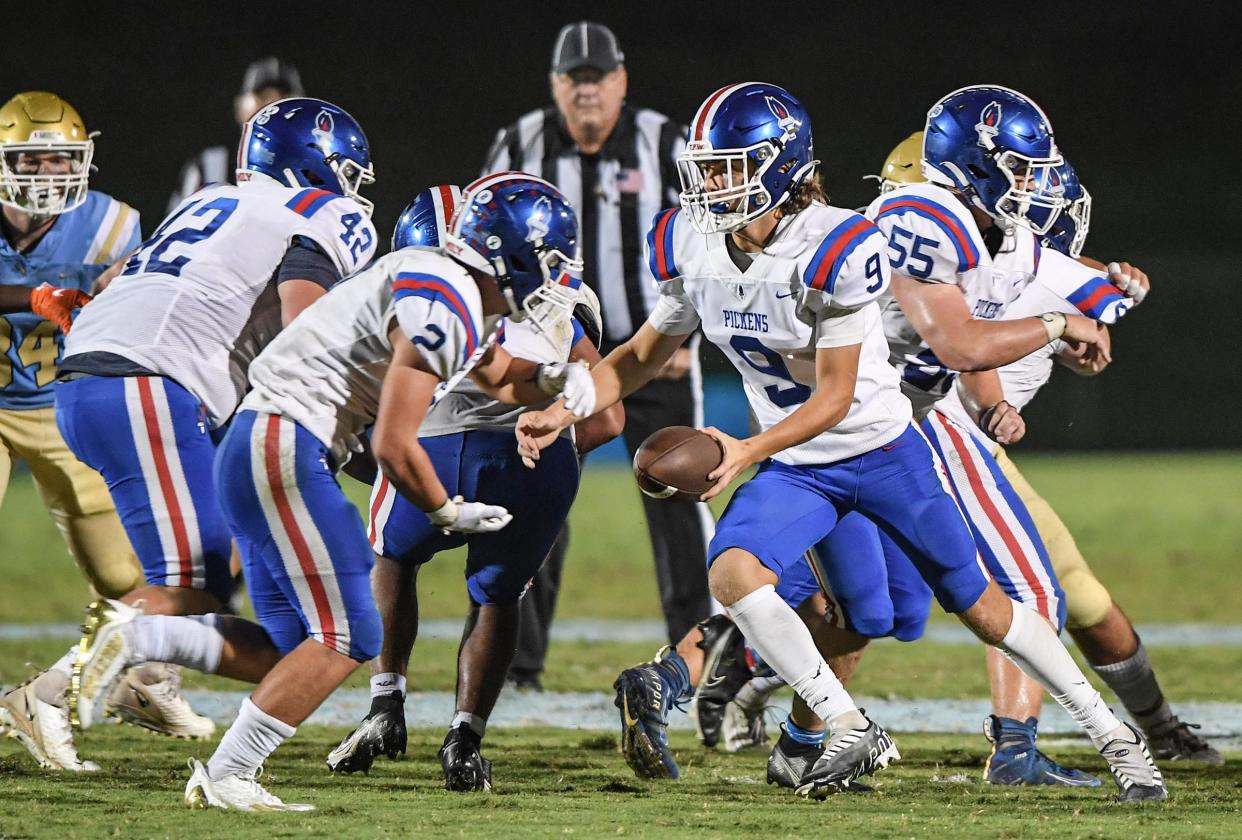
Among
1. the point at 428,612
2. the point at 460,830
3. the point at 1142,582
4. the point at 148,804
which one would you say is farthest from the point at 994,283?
the point at 1142,582

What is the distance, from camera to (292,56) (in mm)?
17047

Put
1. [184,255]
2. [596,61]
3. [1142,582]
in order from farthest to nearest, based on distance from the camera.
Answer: [1142,582] → [596,61] → [184,255]

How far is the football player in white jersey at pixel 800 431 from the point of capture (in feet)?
10.8

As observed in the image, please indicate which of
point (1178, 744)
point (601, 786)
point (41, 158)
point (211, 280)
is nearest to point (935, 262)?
point (601, 786)

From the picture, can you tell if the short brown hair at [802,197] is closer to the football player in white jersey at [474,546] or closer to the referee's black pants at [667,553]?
the football player in white jersey at [474,546]

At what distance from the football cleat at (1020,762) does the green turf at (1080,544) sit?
3.28 m

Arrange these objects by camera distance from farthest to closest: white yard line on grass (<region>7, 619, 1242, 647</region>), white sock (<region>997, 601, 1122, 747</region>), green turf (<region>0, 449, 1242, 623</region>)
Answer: green turf (<region>0, 449, 1242, 623</region>) < white yard line on grass (<region>7, 619, 1242, 647</region>) < white sock (<region>997, 601, 1122, 747</region>)

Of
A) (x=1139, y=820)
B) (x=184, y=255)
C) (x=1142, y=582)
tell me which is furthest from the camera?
(x=1142, y=582)

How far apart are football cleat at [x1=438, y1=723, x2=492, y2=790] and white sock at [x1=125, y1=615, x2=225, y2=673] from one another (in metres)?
0.56

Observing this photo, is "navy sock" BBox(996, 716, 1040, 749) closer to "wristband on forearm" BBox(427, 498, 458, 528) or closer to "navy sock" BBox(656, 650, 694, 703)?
"navy sock" BBox(656, 650, 694, 703)

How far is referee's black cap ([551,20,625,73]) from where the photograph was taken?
5.45 metres

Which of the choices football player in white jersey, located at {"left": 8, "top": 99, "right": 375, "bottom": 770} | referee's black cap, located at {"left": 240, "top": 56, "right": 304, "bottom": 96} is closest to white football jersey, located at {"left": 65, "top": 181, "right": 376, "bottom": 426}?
football player in white jersey, located at {"left": 8, "top": 99, "right": 375, "bottom": 770}

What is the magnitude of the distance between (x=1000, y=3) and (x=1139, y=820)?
16.2 meters

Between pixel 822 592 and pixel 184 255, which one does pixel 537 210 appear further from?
pixel 822 592
